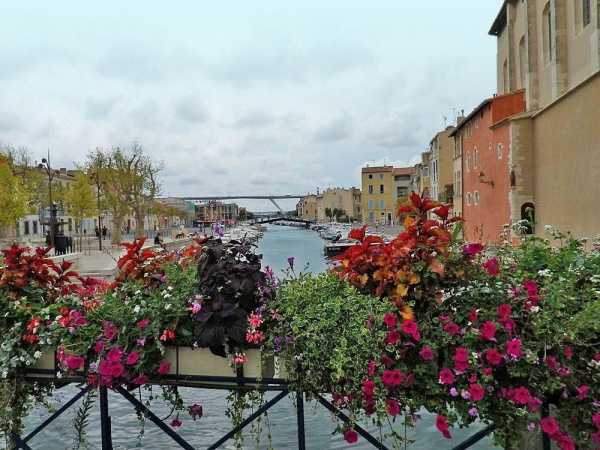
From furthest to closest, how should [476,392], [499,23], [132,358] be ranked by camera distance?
[499,23]
[132,358]
[476,392]

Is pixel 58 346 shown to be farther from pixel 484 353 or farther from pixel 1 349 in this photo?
pixel 484 353

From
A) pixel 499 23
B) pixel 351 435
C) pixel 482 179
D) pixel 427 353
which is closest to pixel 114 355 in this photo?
pixel 351 435

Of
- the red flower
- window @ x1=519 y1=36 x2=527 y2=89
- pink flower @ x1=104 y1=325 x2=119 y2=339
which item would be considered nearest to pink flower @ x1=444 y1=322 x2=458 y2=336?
the red flower

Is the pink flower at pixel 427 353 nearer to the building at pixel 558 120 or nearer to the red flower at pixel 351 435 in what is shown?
the red flower at pixel 351 435

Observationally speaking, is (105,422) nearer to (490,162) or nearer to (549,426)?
(549,426)

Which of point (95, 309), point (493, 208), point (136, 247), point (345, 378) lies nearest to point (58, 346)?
point (95, 309)

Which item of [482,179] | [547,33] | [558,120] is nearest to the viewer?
[558,120]

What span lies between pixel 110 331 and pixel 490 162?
101ft

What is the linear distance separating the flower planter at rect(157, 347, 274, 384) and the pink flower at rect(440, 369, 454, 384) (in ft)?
2.59

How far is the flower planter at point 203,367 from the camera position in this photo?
95.6 inches

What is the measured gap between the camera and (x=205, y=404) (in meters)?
5.58

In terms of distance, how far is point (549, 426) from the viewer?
209cm

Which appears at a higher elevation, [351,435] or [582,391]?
[582,391]

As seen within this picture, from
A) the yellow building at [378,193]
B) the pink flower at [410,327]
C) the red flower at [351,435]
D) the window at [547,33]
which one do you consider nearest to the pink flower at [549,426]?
the pink flower at [410,327]
